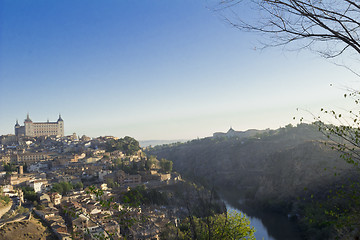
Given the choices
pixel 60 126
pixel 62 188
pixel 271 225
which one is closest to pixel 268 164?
pixel 271 225

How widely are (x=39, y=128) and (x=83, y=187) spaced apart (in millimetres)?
44783

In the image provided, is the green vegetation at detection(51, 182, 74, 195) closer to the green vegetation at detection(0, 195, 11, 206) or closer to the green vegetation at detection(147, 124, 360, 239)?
the green vegetation at detection(0, 195, 11, 206)

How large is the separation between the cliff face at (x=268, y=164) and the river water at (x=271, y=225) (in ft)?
9.09

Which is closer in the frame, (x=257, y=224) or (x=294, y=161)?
(x=257, y=224)

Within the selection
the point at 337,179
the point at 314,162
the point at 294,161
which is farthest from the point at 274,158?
the point at 337,179

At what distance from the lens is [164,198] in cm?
2159

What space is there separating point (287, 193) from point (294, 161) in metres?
5.16

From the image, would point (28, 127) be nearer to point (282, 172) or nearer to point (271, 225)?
point (282, 172)

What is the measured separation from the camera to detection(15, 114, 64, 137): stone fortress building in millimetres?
59781

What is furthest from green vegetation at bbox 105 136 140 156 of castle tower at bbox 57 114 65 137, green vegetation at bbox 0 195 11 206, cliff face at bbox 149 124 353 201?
castle tower at bbox 57 114 65 137

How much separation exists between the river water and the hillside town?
546cm

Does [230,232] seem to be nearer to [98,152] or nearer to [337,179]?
[337,179]

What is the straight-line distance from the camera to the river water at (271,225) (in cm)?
1666

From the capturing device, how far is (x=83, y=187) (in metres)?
23.9
